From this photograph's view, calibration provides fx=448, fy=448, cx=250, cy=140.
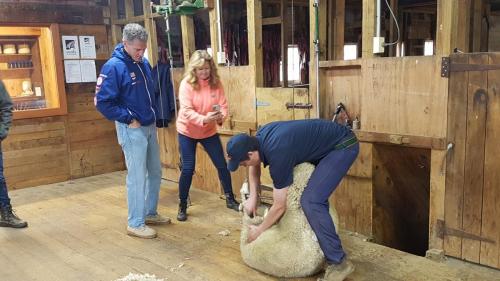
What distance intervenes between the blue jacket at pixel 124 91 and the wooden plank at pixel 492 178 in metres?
2.21

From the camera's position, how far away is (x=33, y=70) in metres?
5.11

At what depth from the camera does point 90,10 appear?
5312 mm

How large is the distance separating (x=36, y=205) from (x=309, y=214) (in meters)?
2.99

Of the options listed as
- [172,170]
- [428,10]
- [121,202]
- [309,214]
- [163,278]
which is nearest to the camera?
[309,214]

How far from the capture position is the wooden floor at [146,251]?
2.70m

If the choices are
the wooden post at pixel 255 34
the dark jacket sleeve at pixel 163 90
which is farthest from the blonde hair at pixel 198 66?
the dark jacket sleeve at pixel 163 90

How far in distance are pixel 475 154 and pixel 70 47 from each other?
14.4ft

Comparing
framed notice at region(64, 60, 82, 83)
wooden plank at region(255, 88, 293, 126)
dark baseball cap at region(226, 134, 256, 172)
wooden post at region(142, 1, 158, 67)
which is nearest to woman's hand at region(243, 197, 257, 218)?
dark baseball cap at region(226, 134, 256, 172)

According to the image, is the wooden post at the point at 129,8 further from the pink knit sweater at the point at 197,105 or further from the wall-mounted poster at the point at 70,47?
the pink knit sweater at the point at 197,105

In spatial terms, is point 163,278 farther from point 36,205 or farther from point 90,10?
point 90,10

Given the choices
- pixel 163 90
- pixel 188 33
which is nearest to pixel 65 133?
pixel 163 90

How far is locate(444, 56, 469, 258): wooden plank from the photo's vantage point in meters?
2.62

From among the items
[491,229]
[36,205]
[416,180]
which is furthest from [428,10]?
[36,205]

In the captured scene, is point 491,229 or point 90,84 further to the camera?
point 90,84
